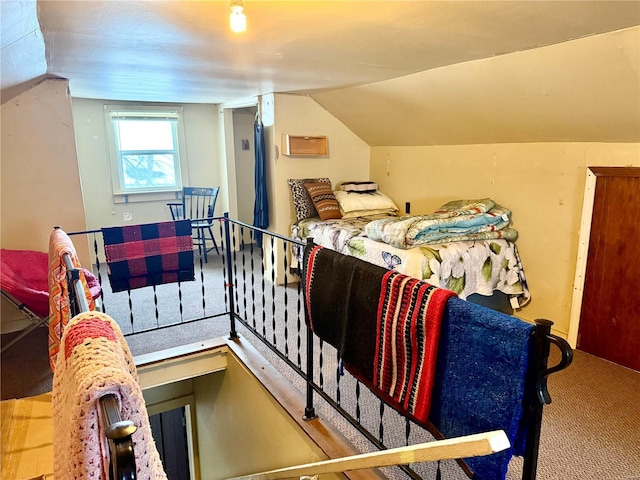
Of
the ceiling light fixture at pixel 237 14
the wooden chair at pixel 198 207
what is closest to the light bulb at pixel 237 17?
the ceiling light fixture at pixel 237 14

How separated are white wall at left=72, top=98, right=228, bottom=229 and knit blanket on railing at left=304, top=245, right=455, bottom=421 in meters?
4.21

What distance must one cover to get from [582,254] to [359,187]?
7.27 feet

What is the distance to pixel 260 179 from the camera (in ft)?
14.2

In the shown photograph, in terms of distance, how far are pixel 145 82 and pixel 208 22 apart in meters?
1.97

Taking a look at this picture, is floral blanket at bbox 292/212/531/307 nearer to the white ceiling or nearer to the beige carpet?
the beige carpet

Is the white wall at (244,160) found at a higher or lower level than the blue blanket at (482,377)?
higher

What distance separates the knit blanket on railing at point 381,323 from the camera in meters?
1.20

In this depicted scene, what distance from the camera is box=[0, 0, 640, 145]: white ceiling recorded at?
64.9 inches

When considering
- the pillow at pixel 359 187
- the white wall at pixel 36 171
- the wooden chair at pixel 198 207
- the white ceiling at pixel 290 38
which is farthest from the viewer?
the wooden chair at pixel 198 207

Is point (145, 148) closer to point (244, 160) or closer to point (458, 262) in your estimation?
point (244, 160)

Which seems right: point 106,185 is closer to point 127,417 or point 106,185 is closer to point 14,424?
point 14,424

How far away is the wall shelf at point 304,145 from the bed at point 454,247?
0.89m

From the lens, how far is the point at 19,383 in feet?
8.18

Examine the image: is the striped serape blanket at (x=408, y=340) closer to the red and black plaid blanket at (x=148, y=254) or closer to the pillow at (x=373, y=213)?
the red and black plaid blanket at (x=148, y=254)
